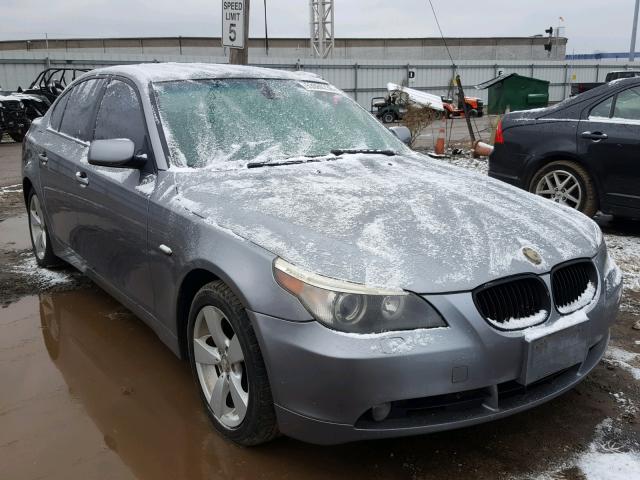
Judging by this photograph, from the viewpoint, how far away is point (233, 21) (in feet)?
27.6

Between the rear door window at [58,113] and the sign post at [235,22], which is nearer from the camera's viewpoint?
the rear door window at [58,113]

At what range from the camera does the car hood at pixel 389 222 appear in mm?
2217

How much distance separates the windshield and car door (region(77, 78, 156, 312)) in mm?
208

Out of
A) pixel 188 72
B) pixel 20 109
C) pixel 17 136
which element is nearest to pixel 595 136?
pixel 188 72

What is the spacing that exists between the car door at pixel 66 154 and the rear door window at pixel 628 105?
4.77 m

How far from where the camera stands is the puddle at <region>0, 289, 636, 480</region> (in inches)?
95.7

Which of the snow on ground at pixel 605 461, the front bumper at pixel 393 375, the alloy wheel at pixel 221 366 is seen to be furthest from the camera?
the alloy wheel at pixel 221 366

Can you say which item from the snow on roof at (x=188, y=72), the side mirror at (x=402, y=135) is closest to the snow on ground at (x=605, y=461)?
the side mirror at (x=402, y=135)

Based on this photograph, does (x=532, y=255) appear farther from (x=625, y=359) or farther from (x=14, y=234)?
(x=14, y=234)

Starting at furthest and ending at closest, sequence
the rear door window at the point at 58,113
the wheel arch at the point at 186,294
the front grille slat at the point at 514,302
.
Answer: the rear door window at the point at 58,113, the wheel arch at the point at 186,294, the front grille slat at the point at 514,302

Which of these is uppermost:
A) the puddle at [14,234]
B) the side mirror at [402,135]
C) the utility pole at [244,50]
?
the utility pole at [244,50]

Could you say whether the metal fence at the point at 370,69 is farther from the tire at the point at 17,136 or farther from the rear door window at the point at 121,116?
the rear door window at the point at 121,116

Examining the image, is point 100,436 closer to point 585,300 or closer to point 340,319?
point 340,319

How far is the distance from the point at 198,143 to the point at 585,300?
6.77 feet
